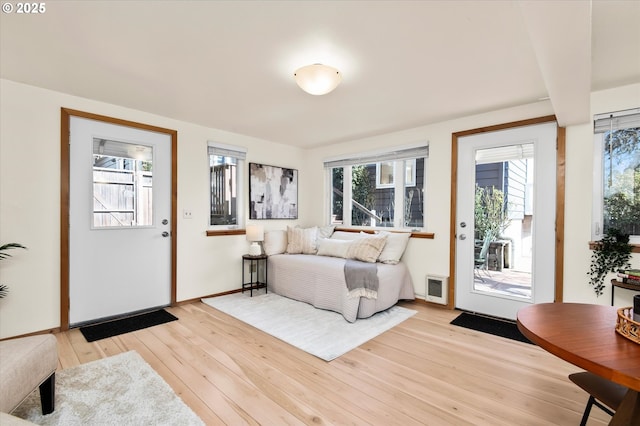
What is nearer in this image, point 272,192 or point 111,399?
point 111,399

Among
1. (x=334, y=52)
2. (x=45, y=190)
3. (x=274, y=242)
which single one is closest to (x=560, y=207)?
(x=334, y=52)

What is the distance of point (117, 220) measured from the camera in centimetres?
320

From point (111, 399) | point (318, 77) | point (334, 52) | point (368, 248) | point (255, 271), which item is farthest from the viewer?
point (255, 271)

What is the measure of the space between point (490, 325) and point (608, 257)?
1.18m

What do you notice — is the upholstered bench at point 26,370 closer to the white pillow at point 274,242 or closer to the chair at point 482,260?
the white pillow at point 274,242

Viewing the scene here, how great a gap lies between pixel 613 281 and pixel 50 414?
4.04 m

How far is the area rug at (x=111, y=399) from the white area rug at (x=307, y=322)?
1048 millimetres

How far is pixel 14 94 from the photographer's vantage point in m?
2.61

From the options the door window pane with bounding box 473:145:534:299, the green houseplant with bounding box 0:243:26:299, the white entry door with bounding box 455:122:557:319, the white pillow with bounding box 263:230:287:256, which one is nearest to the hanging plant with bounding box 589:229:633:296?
the white entry door with bounding box 455:122:557:319

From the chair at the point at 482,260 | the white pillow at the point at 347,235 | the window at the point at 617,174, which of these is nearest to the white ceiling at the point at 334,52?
the window at the point at 617,174

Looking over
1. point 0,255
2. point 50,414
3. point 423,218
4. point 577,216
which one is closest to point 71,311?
point 0,255

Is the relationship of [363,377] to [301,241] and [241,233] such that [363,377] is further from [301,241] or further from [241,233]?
[241,233]

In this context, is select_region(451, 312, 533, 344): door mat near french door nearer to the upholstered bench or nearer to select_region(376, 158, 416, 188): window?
select_region(376, 158, 416, 188): window

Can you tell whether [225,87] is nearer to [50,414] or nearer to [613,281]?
[50,414]
